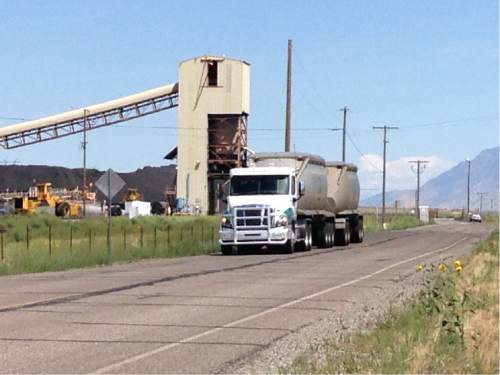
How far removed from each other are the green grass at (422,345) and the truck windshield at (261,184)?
76.3 ft

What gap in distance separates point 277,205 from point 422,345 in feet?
91.4

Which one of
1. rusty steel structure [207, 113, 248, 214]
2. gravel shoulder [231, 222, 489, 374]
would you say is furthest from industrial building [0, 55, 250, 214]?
gravel shoulder [231, 222, 489, 374]

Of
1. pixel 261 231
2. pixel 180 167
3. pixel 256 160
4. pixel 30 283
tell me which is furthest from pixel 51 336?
pixel 180 167

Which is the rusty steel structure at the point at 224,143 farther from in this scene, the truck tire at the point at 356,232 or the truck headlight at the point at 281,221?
the truck headlight at the point at 281,221

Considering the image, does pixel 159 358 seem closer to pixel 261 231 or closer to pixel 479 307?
pixel 479 307

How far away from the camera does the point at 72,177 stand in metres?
154

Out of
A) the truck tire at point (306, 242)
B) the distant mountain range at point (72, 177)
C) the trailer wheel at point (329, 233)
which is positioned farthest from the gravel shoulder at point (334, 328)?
the distant mountain range at point (72, 177)

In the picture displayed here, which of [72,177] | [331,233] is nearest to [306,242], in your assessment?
[331,233]

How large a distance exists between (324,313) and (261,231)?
884 inches

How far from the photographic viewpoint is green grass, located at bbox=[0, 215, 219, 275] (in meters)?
32.9

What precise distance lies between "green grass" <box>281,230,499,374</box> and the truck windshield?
915 inches

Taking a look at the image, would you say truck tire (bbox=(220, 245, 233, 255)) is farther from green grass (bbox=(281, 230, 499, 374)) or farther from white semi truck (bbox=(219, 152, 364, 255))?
green grass (bbox=(281, 230, 499, 374))

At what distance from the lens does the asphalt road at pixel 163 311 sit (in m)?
12.6

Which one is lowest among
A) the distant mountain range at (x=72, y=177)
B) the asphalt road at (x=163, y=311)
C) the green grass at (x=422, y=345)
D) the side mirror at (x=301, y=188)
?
the asphalt road at (x=163, y=311)
